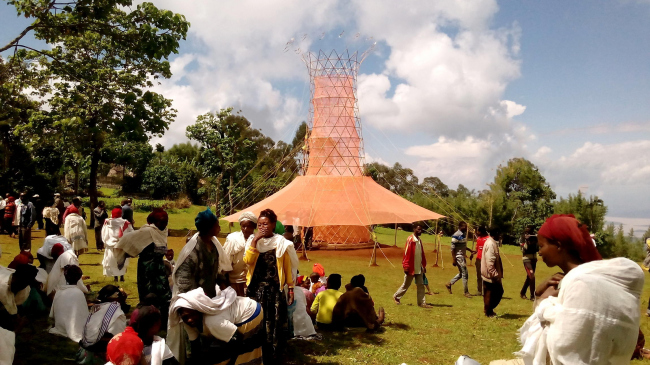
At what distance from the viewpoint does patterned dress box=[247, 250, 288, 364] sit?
185 inches

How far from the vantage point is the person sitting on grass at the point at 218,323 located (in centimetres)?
350

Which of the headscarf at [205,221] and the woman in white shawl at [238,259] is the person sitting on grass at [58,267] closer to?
the woman in white shawl at [238,259]

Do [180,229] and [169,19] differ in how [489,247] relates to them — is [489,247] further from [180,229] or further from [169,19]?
[180,229]

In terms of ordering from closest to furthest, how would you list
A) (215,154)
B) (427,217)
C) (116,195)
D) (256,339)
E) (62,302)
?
1. (256,339)
2. (62,302)
3. (427,217)
4. (215,154)
5. (116,195)

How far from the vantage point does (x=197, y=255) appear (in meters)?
4.01

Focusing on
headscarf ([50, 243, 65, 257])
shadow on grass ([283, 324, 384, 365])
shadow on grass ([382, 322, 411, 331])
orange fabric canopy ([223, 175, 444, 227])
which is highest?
orange fabric canopy ([223, 175, 444, 227])

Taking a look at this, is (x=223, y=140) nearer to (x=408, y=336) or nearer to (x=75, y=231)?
(x=75, y=231)

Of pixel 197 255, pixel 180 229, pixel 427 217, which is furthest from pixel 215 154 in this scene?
pixel 197 255

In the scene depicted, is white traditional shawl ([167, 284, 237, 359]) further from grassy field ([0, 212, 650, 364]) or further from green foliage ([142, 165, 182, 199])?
green foliage ([142, 165, 182, 199])

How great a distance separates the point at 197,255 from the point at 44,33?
4455 millimetres

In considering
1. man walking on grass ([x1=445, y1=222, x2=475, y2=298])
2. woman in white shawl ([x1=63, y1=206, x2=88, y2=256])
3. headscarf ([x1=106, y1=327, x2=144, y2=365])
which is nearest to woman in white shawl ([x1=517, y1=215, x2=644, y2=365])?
headscarf ([x1=106, y1=327, x2=144, y2=365])

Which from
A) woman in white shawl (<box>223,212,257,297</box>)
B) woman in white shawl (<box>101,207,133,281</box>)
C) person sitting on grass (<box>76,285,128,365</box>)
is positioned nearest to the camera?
person sitting on grass (<box>76,285,128,365</box>)

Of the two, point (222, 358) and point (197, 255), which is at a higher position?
point (197, 255)

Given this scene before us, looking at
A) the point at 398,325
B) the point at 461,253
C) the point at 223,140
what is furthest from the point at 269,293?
the point at 223,140
